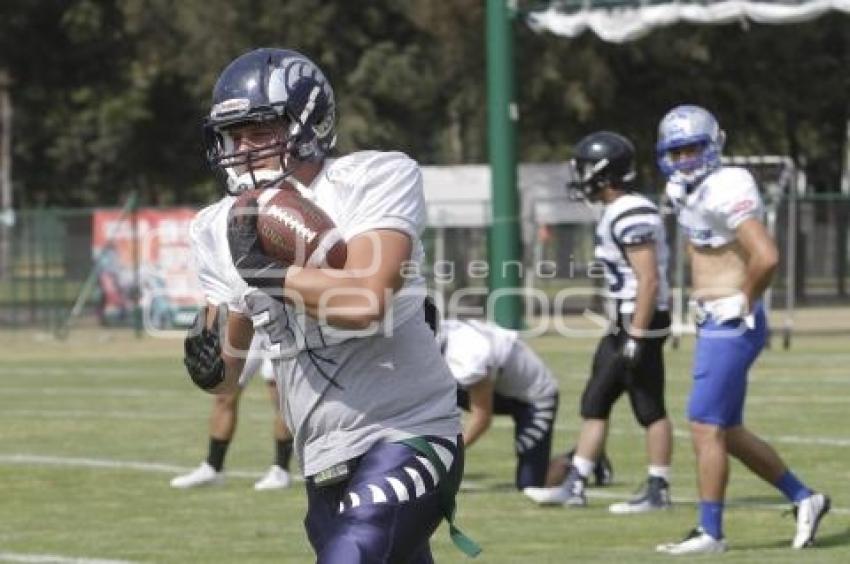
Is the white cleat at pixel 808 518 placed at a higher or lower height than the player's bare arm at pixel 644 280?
lower

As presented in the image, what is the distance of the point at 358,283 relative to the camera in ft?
14.6

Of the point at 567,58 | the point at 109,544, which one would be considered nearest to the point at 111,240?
the point at 567,58

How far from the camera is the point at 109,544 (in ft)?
29.8

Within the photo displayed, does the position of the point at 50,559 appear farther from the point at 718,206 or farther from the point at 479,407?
the point at 718,206

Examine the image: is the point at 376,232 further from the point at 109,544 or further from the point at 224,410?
the point at 224,410

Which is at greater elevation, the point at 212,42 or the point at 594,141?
the point at 212,42

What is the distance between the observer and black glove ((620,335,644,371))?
33.0 ft

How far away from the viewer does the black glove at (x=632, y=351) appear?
10.1 m

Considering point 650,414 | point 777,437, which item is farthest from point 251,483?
point 777,437

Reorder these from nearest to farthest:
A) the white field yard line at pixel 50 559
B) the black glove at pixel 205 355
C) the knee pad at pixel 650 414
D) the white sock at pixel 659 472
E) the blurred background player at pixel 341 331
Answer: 1. the blurred background player at pixel 341 331
2. the black glove at pixel 205 355
3. the white field yard line at pixel 50 559
4. the white sock at pixel 659 472
5. the knee pad at pixel 650 414

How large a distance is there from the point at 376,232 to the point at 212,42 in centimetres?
2746

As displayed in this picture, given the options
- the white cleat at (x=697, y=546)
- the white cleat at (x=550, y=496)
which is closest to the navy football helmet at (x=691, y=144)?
the white cleat at (x=697, y=546)

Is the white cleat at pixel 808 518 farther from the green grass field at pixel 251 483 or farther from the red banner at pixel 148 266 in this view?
the red banner at pixel 148 266

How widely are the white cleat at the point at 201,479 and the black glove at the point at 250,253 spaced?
6.90m
